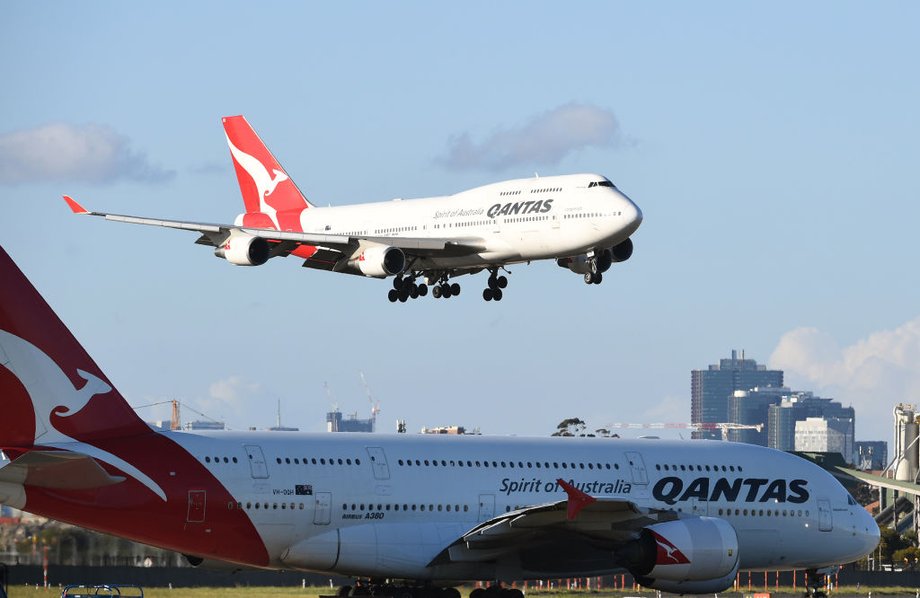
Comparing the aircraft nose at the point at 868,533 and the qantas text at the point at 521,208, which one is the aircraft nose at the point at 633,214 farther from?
the aircraft nose at the point at 868,533

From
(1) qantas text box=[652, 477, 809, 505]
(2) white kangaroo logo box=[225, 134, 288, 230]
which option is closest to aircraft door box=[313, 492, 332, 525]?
(1) qantas text box=[652, 477, 809, 505]

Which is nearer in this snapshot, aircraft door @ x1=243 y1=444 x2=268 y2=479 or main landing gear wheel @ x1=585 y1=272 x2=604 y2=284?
aircraft door @ x1=243 y1=444 x2=268 y2=479

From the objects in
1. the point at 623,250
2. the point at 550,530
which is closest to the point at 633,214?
the point at 623,250

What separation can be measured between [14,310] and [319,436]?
22.2 feet

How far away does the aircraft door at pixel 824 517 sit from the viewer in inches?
1560

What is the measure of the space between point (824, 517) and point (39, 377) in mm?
17865

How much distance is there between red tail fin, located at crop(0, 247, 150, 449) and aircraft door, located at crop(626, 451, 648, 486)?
11474mm

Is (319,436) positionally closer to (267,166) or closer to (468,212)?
(468,212)

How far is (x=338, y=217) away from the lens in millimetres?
58125

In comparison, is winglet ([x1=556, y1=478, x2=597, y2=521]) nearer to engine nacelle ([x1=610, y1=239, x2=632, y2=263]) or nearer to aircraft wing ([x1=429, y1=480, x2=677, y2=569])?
Result: aircraft wing ([x1=429, y1=480, x2=677, y2=569])

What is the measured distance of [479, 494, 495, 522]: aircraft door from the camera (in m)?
36.1

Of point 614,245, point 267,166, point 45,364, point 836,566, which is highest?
point 267,166

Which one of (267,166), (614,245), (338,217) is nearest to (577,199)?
(614,245)

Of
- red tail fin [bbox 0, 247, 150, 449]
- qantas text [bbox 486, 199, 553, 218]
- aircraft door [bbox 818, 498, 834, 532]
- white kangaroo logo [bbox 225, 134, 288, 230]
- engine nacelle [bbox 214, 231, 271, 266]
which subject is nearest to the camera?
red tail fin [bbox 0, 247, 150, 449]
